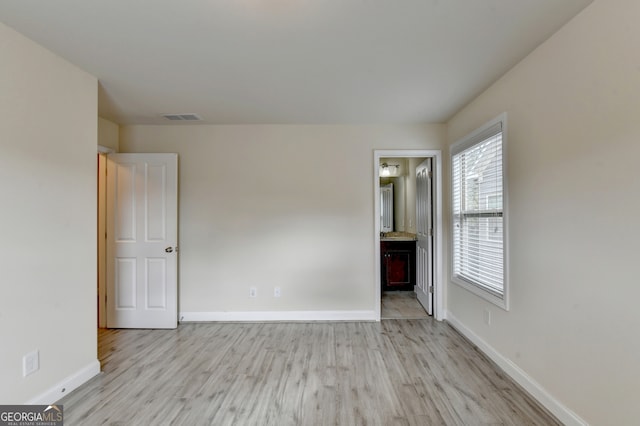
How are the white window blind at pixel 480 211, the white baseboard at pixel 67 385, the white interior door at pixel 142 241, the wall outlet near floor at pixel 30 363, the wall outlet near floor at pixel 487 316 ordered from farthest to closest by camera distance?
the white interior door at pixel 142 241, the wall outlet near floor at pixel 487 316, the white window blind at pixel 480 211, the white baseboard at pixel 67 385, the wall outlet near floor at pixel 30 363

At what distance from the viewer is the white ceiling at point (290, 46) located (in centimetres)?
164

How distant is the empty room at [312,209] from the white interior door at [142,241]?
0.08ft

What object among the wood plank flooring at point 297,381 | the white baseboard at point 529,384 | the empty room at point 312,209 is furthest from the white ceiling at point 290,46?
the wood plank flooring at point 297,381

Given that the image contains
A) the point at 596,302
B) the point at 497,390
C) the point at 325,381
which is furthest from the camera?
the point at 325,381

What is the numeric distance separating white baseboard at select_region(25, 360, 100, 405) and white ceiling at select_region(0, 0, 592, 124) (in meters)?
2.39

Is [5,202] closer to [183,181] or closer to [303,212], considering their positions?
[183,181]

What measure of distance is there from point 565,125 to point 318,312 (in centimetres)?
299

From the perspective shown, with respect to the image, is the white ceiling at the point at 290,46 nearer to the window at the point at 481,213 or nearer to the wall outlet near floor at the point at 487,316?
the window at the point at 481,213

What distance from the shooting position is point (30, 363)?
1920mm

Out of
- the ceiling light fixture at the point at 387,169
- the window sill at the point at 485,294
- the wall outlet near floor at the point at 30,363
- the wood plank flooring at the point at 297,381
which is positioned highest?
the ceiling light fixture at the point at 387,169

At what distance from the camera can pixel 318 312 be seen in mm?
3650


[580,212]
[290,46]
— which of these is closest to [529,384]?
[580,212]

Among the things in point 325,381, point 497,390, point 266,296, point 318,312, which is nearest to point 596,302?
point 497,390

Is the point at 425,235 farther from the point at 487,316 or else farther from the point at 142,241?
the point at 142,241
